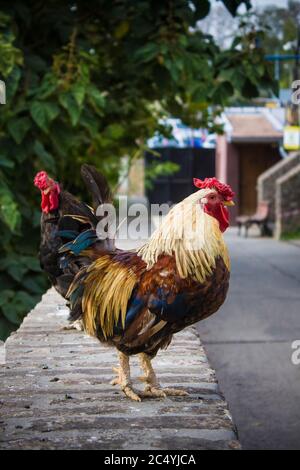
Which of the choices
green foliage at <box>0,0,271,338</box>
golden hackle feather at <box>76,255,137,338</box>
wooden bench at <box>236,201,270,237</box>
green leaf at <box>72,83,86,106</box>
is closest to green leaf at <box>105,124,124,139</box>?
green foliage at <box>0,0,271,338</box>

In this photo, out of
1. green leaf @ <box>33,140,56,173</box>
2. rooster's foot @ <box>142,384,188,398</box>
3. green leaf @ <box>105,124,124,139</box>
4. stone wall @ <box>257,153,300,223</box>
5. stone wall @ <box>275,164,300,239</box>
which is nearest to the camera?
rooster's foot @ <box>142,384,188,398</box>

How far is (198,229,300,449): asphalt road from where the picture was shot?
4901 mm

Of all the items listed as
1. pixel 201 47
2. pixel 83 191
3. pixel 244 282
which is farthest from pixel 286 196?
pixel 201 47

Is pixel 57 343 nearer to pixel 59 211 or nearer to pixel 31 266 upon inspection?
pixel 59 211

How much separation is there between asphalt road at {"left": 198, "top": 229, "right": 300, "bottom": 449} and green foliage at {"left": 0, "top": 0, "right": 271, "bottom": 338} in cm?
188

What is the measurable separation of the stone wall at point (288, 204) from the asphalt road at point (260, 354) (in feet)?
25.5

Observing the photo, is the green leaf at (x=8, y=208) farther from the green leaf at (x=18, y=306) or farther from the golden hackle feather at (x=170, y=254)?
the golden hackle feather at (x=170, y=254)

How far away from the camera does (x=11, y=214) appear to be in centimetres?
564

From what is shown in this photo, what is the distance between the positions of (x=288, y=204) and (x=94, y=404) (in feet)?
59.3

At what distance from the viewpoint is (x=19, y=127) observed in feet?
19.6

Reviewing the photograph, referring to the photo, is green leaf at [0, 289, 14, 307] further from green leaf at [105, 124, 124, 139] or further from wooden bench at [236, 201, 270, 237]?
wooden bench at [236, 201, 270, 237]

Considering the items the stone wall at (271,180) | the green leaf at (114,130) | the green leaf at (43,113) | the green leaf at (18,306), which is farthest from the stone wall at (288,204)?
the green leaf at (43,113)

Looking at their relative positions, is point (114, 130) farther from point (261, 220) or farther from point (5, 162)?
point (261, 220)

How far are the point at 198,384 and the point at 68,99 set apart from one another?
3.22 m
